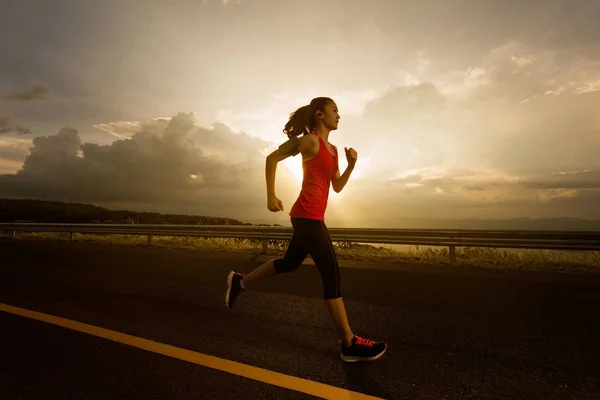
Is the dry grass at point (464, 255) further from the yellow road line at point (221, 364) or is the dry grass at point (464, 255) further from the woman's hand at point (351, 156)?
the yellow road line at point (221, 364)

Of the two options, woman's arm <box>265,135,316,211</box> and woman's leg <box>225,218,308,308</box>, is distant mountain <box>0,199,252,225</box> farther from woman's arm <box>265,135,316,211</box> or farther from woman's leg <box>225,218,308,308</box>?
woman's arm <box>265,135,316,211</box>

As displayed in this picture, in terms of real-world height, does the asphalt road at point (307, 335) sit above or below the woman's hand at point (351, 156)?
below

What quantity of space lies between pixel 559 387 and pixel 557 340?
116cm

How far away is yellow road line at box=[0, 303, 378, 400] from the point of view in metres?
2.61

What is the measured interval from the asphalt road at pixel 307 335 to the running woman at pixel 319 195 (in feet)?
1.28

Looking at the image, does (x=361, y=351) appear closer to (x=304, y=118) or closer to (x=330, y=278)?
(x=330, y=278)

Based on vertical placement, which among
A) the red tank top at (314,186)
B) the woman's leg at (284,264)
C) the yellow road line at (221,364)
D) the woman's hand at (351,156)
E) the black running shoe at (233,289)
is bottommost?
the yellow road line at (221,364)

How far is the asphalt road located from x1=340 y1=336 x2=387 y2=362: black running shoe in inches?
3.0

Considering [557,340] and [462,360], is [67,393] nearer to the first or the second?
[462,360]

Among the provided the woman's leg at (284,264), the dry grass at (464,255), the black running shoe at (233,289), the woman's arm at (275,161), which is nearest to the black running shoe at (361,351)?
the woman's leg at (284,264)

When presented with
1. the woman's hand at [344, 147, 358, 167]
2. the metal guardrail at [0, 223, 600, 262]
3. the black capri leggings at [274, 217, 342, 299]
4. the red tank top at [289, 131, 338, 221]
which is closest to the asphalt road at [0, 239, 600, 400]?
the black capri leggings at [274, 217, 342, 299]

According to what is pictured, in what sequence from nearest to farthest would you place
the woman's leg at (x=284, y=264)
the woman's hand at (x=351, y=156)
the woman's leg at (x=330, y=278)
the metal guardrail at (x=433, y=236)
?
the woman's leg at (x=330, y=278), the woman's leg at (x=284, y=264), the woman's hand at (x=351, y=156), the metal guardrail at (x=433, y=236)

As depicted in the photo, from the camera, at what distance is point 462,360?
10.4ft

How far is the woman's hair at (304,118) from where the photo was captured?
3.66 meters
